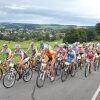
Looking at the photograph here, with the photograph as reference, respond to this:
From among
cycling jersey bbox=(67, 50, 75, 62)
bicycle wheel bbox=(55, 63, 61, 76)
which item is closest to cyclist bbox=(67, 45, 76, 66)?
cycling jersey bbox=(67, 50, 75, 62)

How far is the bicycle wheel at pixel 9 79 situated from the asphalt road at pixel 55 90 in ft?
0.71

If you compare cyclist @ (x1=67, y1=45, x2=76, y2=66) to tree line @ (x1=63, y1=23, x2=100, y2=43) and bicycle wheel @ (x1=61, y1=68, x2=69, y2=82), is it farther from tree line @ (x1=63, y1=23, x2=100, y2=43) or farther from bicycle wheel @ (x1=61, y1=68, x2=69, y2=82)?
tree line @ (x1=63, y1=23, x2=100, y2=43)

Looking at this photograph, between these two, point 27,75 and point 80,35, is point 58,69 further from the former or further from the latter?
point 80,35

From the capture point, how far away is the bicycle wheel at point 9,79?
530 inches

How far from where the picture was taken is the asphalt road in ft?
39.8

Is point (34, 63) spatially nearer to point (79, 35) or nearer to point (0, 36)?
point (0, 36)

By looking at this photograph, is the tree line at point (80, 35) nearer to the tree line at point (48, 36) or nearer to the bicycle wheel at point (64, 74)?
the tree line at point (48, 36)

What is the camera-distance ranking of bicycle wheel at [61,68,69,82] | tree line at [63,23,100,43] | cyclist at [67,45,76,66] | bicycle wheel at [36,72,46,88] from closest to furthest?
bicycle wheel at [36,72,46,88]
bicycle wheel at [61,68,69,82]
cyclist at [67,45,76,66]
tree line at [63,23,100,43]

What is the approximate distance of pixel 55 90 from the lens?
1384 centimetres

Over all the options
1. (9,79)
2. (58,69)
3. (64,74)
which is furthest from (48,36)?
(9,79)

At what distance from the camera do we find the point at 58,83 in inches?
627

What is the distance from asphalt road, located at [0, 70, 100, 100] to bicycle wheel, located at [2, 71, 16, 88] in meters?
0.22

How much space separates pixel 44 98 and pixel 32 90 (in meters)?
1.66

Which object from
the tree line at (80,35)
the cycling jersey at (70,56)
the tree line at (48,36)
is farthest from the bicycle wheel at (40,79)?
the tree line at (80,35)
